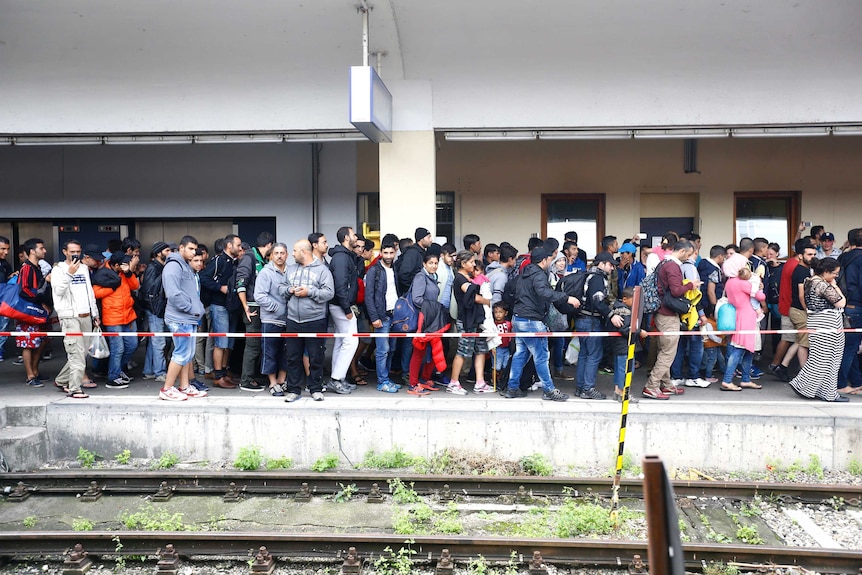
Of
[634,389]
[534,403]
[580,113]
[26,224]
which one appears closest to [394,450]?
[534,403]

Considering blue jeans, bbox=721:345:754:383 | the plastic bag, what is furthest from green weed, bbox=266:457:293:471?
blue jeans, bbox=721:345:754:383

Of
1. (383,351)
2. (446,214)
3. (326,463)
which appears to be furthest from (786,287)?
(326,463)

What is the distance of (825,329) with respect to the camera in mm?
8211

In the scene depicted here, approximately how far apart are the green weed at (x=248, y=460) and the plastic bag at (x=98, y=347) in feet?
8.27

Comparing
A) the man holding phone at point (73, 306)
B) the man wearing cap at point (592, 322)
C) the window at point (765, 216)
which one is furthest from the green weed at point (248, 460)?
the window at point (765, 216)

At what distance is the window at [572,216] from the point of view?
43.9 ft

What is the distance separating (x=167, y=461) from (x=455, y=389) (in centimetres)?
Result: 364

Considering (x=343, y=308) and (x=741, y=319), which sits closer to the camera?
(x=343, y=308)

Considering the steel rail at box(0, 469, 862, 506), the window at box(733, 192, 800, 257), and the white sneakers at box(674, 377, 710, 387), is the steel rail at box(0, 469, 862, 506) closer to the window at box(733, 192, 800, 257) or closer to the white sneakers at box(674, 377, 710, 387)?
the white sneakers at box(674, 377, 710, 387)

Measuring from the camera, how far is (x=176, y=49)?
10383 mm

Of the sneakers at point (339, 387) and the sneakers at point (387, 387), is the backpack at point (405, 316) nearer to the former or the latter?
the sneakers at point (387, 387)

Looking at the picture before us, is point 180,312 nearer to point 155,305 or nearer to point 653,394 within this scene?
point 155,305

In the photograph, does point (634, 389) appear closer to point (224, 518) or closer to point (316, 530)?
point (316, 530)

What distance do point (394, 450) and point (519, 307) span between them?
240 centimetres
